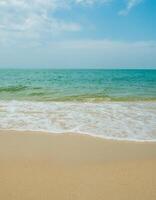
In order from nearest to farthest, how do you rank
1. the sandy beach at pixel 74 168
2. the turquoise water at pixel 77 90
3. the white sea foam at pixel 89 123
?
the sandy beach at pixel 74 168 → the white sea foam at pixel 89 123 → the turquoise water at pixel 77 90

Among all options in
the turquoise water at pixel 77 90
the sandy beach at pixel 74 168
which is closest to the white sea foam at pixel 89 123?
the sandy beach at pixel 74 168

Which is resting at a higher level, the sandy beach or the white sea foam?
the white sea foam

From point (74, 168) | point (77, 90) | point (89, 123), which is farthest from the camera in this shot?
point (77, 90)

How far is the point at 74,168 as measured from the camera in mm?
4227

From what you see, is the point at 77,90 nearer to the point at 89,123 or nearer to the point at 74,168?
the point at 89,123

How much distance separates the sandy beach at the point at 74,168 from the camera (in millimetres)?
3354

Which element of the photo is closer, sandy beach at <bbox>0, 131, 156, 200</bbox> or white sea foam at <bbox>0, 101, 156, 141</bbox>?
sandy beach at <bbox>0, 131, 156, 200</bbox>

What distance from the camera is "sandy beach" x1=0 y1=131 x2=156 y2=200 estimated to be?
335 cm

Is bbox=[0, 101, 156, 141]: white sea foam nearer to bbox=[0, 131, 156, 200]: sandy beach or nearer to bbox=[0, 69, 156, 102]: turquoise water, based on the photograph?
bbox=[0, 131, 156, 200]: sandy beach

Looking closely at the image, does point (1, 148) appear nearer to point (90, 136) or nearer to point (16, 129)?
point (16, 129)

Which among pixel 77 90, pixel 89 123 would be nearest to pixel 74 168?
pixel 89 123

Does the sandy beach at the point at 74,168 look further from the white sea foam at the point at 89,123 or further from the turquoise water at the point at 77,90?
the turquoise water at the point at 77,90

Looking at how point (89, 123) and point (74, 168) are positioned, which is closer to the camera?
point (74, 168)

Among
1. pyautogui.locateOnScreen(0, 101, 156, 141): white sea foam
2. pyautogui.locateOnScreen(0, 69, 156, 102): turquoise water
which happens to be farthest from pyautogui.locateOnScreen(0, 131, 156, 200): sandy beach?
pyautogui.locateOnScreen(0, 69, 156, 102): turquoise water
